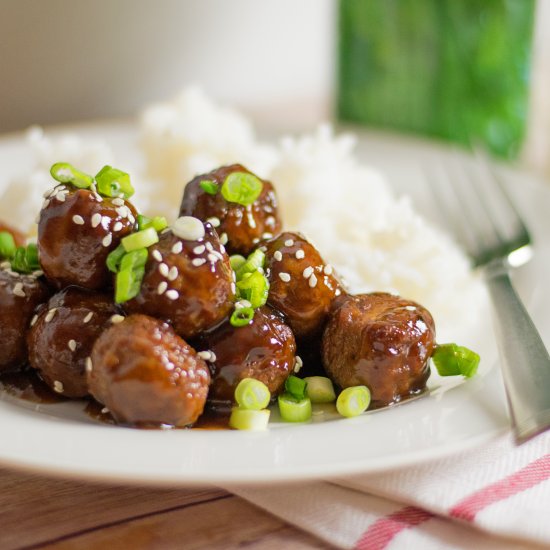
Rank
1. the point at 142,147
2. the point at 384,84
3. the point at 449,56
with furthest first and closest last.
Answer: the point at 384,84, the point at 449,56, the point at 142,147

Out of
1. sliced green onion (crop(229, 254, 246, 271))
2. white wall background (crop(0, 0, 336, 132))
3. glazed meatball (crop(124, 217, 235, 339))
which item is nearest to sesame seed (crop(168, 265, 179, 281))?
glazed meatball (crop(124, 217, 235, 339))

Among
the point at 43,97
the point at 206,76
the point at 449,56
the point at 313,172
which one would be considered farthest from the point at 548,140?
the point at 43,97

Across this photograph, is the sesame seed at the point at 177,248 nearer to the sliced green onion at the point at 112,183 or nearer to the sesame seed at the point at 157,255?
the sesame seed at the point at 157,255

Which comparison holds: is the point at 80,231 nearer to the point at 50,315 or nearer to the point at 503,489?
the point at 50,315

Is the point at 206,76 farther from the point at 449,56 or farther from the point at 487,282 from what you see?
the point at 487,282

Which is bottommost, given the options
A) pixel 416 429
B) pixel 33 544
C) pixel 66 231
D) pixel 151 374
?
pixel 33 544

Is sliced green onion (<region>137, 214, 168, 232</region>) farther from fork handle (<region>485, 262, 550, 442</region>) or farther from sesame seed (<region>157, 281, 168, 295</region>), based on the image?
fork handle (<region>485, 262, 550, 442</region>)

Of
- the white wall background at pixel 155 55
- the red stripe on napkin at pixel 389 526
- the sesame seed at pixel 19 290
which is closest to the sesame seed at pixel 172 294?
→ the sesame seed at pixel 19 290
